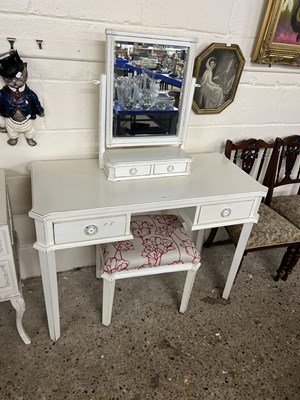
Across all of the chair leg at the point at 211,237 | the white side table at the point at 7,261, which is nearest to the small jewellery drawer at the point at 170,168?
the white side table at the point at 7,261

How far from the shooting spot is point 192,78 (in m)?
1.42

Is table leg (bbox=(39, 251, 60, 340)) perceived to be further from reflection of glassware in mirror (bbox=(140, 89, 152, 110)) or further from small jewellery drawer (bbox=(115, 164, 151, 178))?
reflection of glassware in mirror (bbox=(140, 89, 152, 110))

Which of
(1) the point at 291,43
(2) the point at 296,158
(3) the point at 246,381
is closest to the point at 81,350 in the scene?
(3) the point at 246,381

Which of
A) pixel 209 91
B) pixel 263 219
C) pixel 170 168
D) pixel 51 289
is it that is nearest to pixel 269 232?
pixel 263 219

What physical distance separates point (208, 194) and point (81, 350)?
0.98 metres

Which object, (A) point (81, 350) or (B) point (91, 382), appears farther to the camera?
(A) point (81, 350)

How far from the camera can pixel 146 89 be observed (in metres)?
1.41

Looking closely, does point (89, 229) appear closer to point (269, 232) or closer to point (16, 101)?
point (16, 101)

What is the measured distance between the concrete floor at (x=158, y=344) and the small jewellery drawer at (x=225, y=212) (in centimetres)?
63

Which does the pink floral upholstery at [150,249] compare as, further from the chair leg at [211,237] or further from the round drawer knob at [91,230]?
the chair leg at [211,237]

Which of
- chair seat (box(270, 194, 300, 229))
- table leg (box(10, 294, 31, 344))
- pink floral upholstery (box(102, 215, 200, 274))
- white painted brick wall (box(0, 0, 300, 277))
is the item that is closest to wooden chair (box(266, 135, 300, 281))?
chair seat (box(270, 194, 300, 229))

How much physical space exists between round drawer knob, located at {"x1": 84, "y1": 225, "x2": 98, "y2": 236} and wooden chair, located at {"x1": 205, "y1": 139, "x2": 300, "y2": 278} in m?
0.87

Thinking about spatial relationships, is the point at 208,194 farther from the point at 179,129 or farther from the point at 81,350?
the point at 81,350

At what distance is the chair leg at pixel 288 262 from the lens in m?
1.86
